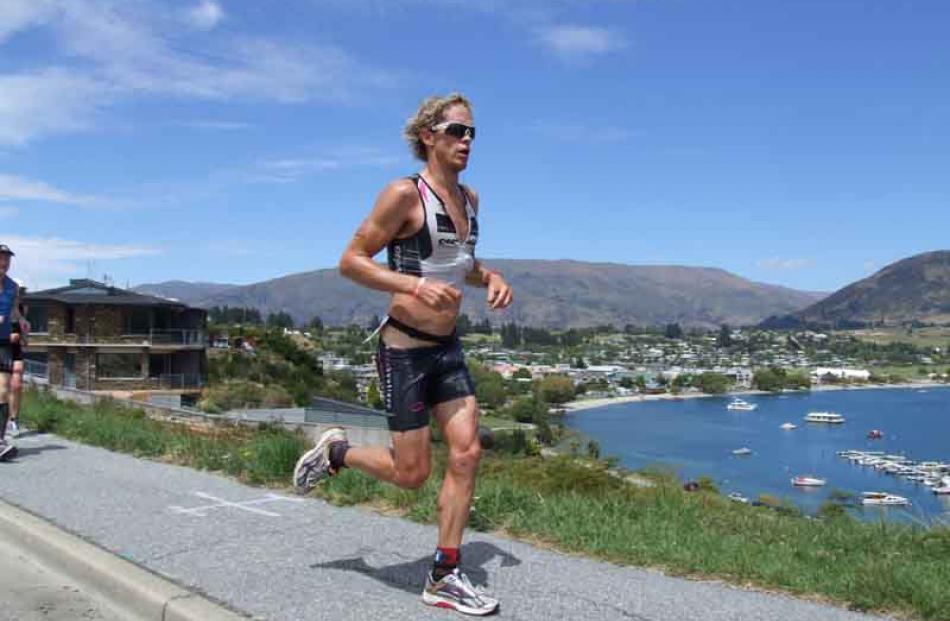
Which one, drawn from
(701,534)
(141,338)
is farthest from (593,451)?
(701,534)

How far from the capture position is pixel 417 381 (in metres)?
4.34

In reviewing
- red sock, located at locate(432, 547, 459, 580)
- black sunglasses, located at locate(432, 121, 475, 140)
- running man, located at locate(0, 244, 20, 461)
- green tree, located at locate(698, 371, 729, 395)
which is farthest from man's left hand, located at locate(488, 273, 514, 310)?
green tree, located at locate(698, 371, 729, 395)

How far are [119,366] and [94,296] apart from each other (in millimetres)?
3606

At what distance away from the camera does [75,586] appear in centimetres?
495

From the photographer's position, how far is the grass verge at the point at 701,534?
4.49 metres

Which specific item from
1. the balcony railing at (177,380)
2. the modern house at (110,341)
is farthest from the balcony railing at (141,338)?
the balcony railing at (177,380)

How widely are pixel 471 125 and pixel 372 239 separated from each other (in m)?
0.69

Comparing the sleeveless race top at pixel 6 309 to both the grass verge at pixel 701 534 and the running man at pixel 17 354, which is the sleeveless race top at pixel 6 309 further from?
the grass verge at pixel 701 534

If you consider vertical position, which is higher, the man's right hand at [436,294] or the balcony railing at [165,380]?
the man's right hand at [436,294]

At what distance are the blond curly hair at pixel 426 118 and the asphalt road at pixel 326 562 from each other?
6.53ft

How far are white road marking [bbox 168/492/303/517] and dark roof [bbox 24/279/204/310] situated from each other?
38.5 meters

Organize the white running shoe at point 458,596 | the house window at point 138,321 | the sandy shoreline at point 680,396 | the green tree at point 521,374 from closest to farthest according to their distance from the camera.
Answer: the white running shoe at point 458,596, the house window at point 138,321, the sandy shoreline at point 680,396, the green tree at point 521,374

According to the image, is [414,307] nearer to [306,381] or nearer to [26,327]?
[26,327]

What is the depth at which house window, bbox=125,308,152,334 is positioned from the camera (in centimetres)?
4369
